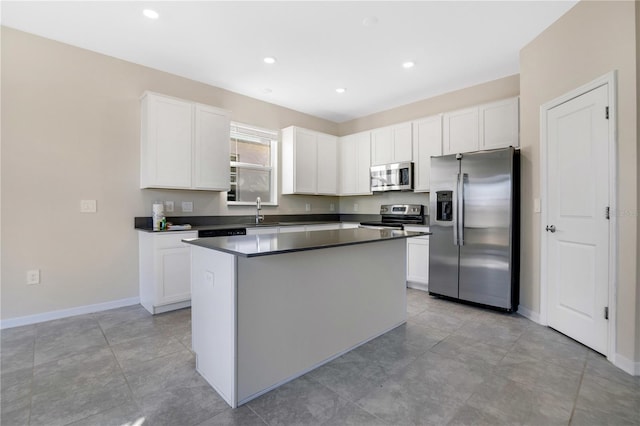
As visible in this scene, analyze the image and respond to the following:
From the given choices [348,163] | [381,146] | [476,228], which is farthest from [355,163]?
[476,228]

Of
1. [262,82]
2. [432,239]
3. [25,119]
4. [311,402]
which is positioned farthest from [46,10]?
[432,239]

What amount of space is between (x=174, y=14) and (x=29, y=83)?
1.62 metres

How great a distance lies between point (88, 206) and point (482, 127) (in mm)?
4657

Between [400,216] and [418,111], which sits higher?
[418,111]

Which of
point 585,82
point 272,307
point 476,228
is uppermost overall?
point 585,82

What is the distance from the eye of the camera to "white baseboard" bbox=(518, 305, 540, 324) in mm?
2929

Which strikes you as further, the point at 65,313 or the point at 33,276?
the point at 65,313

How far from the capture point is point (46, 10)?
8.47 ft

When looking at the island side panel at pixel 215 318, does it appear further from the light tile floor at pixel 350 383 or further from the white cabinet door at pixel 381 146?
the white cabinet door at pixel 381 146

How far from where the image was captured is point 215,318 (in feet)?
5.94

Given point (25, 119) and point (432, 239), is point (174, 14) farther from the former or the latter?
point (432, 239)

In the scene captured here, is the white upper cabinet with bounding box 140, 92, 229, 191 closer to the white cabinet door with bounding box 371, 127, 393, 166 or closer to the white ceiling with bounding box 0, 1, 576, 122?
the white ceiling with bounding box 0, 1, 576, 122

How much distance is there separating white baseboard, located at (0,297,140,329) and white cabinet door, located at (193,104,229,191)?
155cm

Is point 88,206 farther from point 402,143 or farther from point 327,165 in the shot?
point 402,143
